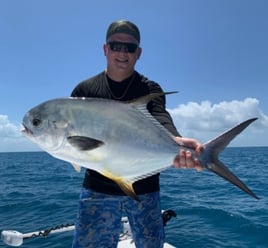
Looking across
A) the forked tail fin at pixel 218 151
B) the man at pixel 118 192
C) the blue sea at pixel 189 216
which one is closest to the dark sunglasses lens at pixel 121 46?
the man at pixel 118 192

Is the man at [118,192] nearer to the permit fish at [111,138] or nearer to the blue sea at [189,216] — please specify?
the permit fish at [111,138]

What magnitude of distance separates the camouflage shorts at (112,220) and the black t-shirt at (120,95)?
3.3 inches

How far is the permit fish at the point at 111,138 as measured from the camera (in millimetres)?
2818

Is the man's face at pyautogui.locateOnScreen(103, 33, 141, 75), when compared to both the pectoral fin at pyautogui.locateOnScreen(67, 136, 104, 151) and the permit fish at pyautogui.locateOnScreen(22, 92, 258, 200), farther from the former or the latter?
the pectoral fin at pyautogui.locateOnScreen(67, 136, 104, 151)

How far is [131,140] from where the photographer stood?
2959 millimetres

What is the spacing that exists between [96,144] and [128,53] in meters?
1.32

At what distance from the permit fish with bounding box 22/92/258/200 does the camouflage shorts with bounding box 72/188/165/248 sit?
0.78 m

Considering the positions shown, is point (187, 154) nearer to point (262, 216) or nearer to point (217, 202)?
point (262, 216)

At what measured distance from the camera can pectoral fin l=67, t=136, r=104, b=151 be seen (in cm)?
276

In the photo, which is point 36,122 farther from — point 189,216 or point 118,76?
point 189,216

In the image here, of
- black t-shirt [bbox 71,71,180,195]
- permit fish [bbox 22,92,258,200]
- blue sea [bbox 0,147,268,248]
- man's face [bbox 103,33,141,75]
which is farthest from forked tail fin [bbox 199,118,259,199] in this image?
blue sea [bbox 0,147,268,248]

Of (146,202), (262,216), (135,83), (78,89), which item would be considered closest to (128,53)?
(135,83)

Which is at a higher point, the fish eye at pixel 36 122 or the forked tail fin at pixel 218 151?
the fish eye at pixel 36 122

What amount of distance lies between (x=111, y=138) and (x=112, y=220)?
4.17ft
